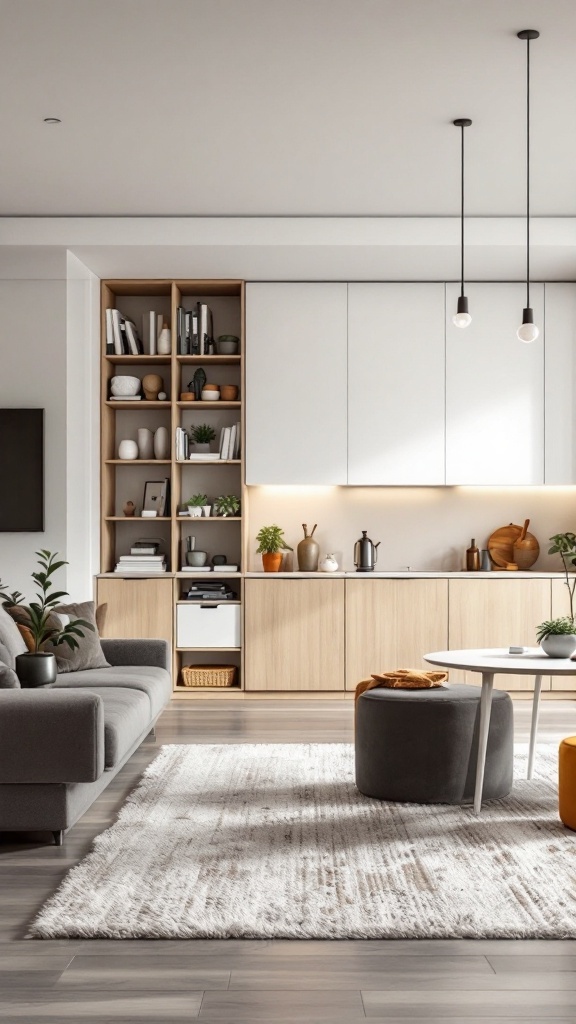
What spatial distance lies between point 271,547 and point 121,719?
3.25 meters

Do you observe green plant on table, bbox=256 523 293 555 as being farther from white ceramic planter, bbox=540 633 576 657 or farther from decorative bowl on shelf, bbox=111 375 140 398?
white ceramic planter, bbox=540 633 576 657

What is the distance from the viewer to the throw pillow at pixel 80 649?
16.9 feet

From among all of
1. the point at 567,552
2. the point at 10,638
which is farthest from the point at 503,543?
the point at 10,638

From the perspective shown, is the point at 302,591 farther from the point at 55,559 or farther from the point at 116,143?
the point at 116,143

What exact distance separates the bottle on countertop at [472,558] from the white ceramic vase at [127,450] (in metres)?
2.50

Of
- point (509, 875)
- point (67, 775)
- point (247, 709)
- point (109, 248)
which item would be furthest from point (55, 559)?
point (509, 875)

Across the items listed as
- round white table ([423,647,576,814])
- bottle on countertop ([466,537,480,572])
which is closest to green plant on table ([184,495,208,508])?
bottle on countertop ([466,537,480,572])

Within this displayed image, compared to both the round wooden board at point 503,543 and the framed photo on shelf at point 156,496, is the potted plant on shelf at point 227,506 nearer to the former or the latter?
the framed photo on shelf at point 156,496

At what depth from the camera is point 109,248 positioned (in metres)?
6.35

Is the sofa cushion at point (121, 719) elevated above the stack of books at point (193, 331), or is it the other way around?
the stack of books at point (193, 331)

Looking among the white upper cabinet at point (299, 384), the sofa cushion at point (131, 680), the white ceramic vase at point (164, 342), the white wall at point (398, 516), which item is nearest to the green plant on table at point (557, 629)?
the sofa cushion at point (131, 680)

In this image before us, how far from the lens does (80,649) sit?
523 cm

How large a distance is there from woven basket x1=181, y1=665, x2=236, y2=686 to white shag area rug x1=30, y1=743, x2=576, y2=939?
93.5 inches

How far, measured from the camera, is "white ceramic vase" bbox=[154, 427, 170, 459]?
7.21 meters
